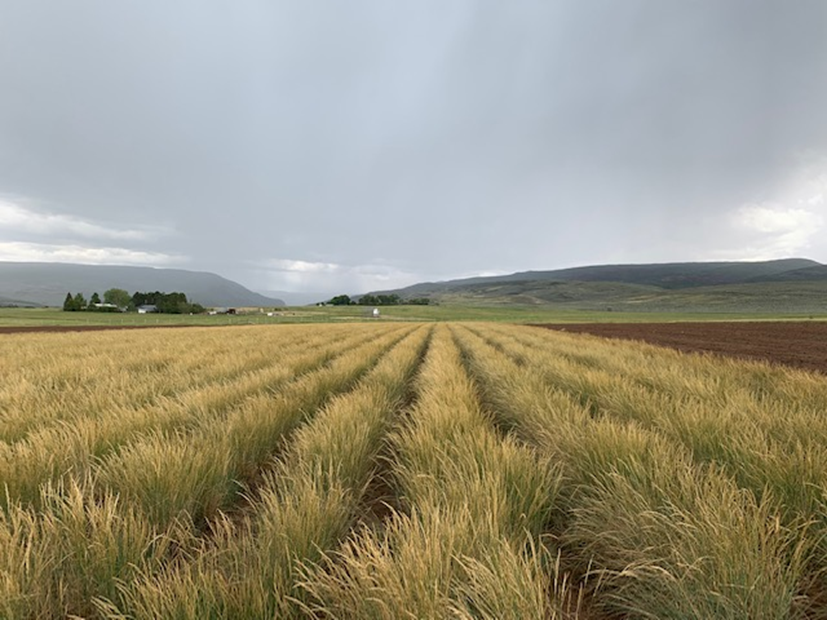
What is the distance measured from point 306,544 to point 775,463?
2618 mm

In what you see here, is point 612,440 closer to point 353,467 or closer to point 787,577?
point 787,577

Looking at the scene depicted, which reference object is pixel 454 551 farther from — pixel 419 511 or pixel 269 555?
pixel 269 555

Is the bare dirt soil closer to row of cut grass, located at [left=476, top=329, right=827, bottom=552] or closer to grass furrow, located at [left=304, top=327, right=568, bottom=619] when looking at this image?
row of cut grass, located at [left=476, top=329, right=827, bottom=552]

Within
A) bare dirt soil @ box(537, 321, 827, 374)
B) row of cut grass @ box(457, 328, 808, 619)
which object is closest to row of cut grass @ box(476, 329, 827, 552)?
row of cut grass @ box(457, 328, 808, 619)

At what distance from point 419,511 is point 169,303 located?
124486mm

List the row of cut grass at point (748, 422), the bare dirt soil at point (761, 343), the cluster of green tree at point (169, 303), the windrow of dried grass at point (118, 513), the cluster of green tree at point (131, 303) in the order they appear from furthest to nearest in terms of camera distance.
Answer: the cluster of green tree at point (169, 303) → the cluster of green tree at point (131, 303) → the bare dirt soil at point (761, 343) → the row of cut grass at point (748, 422) → the windrow of dried grass at point (118, 513)

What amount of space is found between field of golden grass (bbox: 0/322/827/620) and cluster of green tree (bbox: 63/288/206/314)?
106662 mm

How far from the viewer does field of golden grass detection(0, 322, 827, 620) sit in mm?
1271

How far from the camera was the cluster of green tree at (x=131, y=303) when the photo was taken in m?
87.2

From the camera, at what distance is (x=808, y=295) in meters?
103

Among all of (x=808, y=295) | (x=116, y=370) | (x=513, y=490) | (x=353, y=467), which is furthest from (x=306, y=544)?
(x=808, y=295)

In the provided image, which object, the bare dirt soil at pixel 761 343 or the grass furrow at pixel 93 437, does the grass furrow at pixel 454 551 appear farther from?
the bare dirt soil at pixel 761 343

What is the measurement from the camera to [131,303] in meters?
118

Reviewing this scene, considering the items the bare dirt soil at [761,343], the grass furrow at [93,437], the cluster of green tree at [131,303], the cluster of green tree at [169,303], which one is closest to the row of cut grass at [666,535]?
the grass furrow at [93,437]
